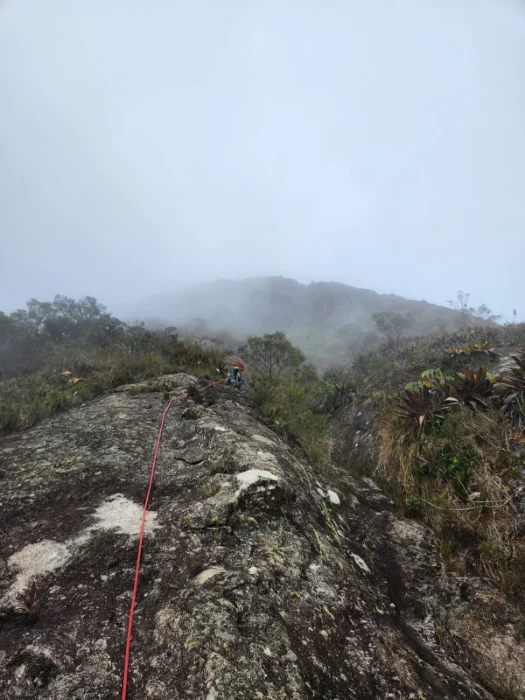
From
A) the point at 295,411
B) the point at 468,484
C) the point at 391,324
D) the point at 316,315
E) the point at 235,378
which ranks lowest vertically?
the point at 295,411

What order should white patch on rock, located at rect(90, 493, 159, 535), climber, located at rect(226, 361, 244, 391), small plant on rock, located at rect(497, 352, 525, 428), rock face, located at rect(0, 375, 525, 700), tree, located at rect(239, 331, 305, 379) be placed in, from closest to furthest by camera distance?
rock face, located at rect(0, 375, 525, 700) → white patch on rock, located at rect(90, 493, 159, 535) → small plant on rock, located at rect(497, 352, 525, 428) → climber, located at rect(226, 361, 244, 391) → tree, located at rect(239, 331, 305, 379)

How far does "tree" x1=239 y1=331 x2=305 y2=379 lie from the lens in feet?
46.9

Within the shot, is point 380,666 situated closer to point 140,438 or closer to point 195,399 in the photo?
point 140,438

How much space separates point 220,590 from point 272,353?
1254 centimetres

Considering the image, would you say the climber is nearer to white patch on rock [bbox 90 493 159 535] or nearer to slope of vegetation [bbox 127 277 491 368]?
white patch on rock [bbox 90 493 159 535]

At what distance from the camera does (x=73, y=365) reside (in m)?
7.80

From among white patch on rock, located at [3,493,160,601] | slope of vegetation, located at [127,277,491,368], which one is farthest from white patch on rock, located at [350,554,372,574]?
slope of vegetation, located at [127,277,491,368]

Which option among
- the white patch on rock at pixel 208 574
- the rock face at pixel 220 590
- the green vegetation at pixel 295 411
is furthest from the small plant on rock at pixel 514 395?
the white patch on rock at pixel 208 574

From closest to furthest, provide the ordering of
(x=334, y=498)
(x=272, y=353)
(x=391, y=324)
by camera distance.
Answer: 1. (x=334, y=498)
2. (x=272, y=353)
3. (x=391, y=324)

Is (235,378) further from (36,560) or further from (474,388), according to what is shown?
(36,560)

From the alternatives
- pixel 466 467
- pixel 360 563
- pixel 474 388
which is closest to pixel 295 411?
pixel 474 388

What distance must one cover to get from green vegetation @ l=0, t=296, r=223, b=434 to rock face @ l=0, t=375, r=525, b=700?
158cm

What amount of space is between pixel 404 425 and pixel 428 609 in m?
2.85

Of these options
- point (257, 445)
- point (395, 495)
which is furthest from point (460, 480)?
point (257, 445)
